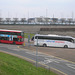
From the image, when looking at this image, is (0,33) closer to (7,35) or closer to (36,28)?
(7,35)

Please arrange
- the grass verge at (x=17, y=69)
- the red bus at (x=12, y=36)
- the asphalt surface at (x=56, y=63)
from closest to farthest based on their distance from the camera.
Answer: the grass verge at (x=17, y=69) → the asphalt surface at (x=56, y=63) → the red bus at (x=12, y=36)

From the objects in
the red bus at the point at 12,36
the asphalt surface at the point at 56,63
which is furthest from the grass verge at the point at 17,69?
the red bus at the point at 12,36

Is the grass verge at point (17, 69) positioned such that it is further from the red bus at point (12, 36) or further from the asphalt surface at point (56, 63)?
the red bus at point (12, 36)

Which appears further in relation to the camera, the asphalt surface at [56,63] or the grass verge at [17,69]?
the asphalt surface at [56,63]

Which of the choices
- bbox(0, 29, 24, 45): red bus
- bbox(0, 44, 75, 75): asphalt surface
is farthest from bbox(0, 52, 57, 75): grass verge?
bbox(0, 29, 24, 45): red bus

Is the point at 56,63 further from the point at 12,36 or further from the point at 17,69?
the point at 12,36

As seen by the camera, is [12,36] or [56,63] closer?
[56,63]

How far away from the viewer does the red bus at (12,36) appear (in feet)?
103

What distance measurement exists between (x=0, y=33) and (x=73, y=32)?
114 ft

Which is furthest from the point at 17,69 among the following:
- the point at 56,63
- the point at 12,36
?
the point at 12,36

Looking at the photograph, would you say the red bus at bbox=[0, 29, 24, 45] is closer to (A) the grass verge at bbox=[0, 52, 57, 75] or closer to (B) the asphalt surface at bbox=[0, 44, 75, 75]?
(B) the asphalt surface at bbox=[0, 44, 75, 75]

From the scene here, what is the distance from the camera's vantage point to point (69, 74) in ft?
43.0

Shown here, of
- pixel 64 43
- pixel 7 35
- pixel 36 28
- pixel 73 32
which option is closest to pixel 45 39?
pixel 64 43

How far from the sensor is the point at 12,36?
3177 centimetres
